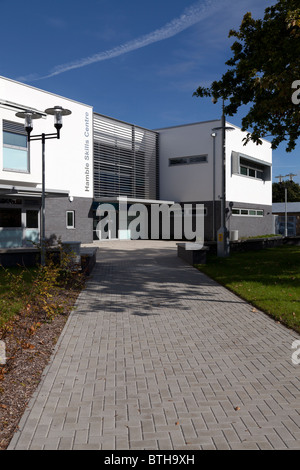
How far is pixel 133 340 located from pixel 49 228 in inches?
724

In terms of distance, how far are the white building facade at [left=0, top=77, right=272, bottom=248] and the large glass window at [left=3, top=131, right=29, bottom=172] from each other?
52mm

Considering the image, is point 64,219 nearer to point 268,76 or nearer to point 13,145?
point 13,145

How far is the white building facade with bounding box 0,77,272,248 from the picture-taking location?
21.5 metres

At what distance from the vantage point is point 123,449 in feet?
11.0

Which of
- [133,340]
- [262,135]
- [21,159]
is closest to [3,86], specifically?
[21,159]

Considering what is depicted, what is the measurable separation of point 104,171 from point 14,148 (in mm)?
8608

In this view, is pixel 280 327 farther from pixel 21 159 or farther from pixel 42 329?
pixel 21 159

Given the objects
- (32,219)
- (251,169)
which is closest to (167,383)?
(32,219)

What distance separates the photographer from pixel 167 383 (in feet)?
15.6

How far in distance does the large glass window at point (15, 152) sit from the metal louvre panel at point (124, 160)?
6.86 m
